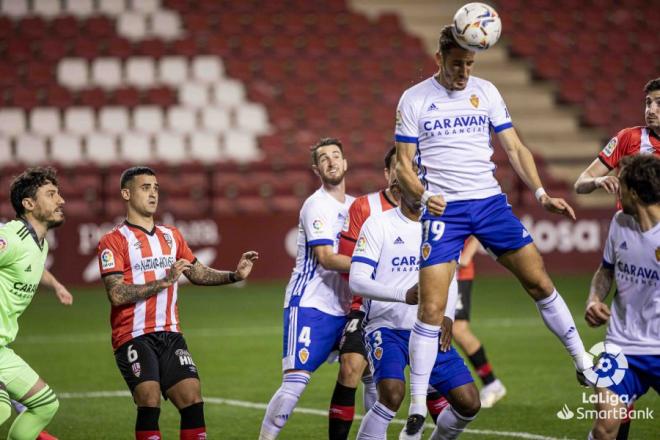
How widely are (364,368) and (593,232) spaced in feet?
44.7

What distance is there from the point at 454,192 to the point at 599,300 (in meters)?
1.17

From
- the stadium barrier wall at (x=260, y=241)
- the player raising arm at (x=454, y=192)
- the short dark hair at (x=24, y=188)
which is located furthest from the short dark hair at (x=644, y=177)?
the stadium barrier wall at (x=260, y=241)

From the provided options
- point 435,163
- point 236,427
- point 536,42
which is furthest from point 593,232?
point 435,163

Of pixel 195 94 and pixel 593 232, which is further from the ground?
pixel 195 94

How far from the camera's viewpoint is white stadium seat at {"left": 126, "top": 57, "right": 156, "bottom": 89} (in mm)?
24266

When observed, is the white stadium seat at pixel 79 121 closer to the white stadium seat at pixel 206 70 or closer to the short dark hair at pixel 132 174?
the white stadium seat at pixel 206 70

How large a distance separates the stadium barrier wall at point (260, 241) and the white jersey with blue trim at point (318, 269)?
37.4ft

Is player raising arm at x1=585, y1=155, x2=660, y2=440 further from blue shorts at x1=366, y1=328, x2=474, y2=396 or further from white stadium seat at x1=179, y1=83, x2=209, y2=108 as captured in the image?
white stadium seat at x1=179, y1=83, x2=209, y2=108

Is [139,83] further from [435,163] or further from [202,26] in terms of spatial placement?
[435,163]

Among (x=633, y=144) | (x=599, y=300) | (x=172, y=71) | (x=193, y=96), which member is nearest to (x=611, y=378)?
(x=599, y=300)

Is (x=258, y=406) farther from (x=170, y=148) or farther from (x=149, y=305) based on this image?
(x=170, y=148)

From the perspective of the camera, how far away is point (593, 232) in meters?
20.4

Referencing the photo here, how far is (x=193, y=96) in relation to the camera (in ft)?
79.5

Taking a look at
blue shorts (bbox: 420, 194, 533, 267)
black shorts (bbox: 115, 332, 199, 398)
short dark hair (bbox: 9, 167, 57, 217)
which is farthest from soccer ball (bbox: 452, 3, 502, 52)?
short dark hair (bbox: 9, 167, 57, 217)
